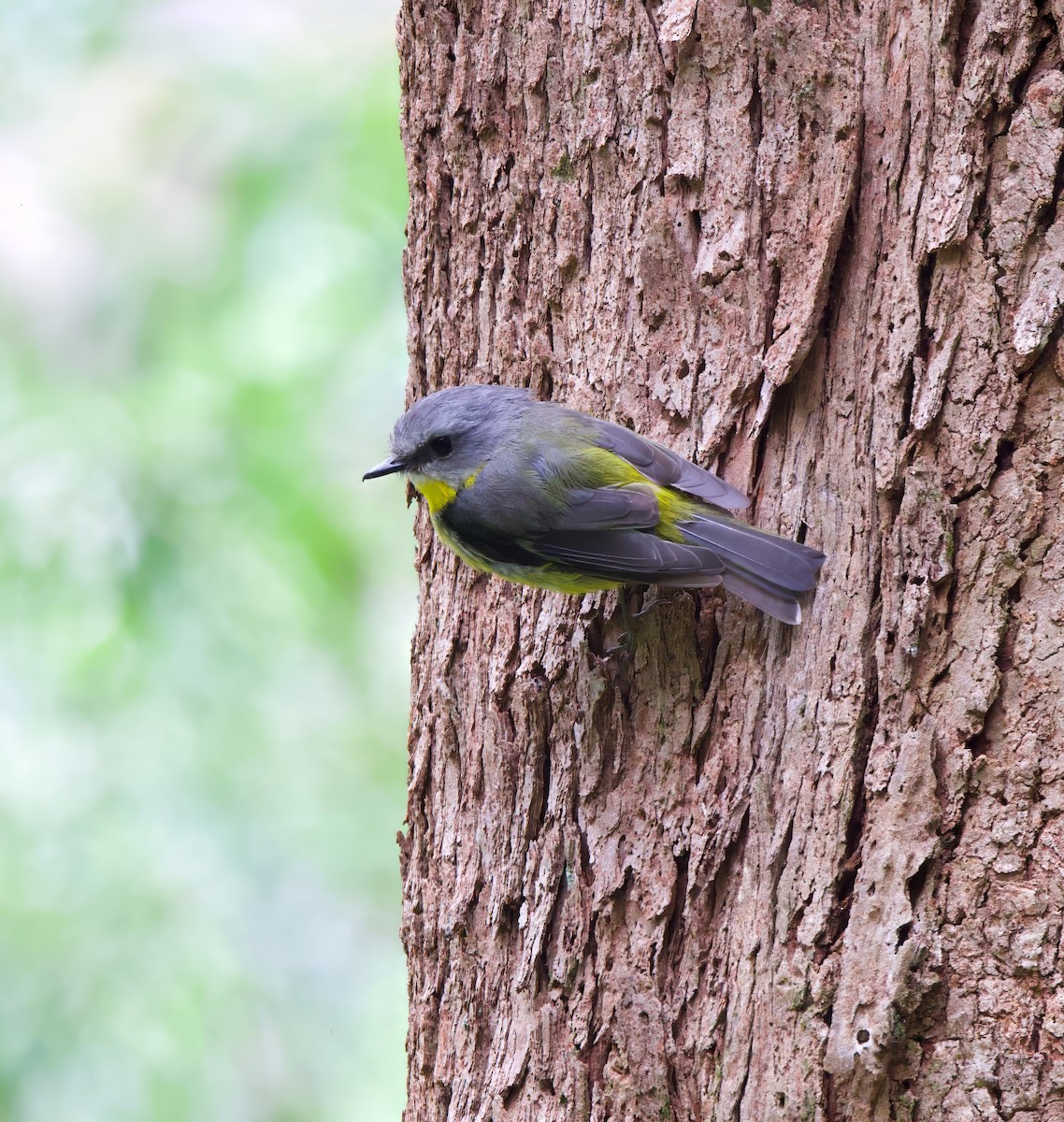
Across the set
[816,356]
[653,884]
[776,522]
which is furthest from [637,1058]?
[816,356]

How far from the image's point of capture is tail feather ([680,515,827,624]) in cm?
243

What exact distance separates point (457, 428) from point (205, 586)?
7.04 feet

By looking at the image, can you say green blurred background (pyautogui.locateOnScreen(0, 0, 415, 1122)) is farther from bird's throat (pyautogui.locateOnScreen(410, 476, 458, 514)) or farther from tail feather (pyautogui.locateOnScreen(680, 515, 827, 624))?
tail feather (pyautogui.locateOnScreen(680, 515, 827, 624))

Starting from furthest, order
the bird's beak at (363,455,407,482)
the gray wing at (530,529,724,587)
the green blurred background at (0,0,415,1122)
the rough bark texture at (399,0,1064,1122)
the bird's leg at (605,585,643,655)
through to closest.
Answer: the green blurred background at (0,0,415,1122) → the bird's beak at (363,455,407,482) → the bird's leg at (605,585,643,655) → the gray wing at (530,529,724,587) → the rough bark texture at (399,0,1064,1122)

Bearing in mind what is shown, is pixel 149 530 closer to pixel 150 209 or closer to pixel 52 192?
pixel 150 209

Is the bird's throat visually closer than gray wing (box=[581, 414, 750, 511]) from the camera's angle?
No

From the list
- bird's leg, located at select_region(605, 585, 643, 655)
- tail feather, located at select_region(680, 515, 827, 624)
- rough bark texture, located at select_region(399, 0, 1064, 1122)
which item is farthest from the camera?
bird's leg, located at select_region(605, 585, 643, 655)

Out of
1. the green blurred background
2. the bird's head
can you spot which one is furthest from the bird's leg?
the green blurred background

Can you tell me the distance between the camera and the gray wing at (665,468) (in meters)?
2.67

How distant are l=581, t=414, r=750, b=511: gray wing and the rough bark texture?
69mm

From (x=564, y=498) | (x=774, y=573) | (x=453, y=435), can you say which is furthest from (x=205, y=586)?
(x=774, y=573)

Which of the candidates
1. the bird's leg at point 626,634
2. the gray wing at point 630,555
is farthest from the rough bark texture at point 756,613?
the gray wing at point 630,555

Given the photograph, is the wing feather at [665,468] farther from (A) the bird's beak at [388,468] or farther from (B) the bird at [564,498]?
(A) the bird's beak at [388,468]

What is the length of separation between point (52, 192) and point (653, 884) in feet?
16.3
